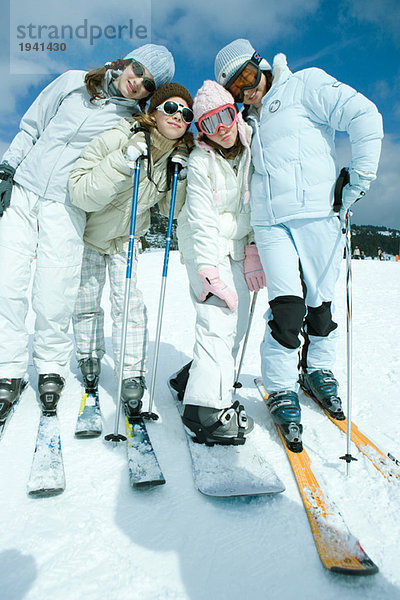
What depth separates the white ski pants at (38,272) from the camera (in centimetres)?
257

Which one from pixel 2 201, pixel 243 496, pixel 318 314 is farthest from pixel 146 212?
pixel 243 496

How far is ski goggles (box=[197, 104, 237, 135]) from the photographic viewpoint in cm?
234

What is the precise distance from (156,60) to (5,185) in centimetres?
135

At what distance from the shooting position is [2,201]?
2.59m

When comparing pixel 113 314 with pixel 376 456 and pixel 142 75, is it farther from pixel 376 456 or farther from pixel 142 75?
pixel 376 456

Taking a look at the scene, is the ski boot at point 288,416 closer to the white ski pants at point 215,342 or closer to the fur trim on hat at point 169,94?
the white ski pants at point 215,342

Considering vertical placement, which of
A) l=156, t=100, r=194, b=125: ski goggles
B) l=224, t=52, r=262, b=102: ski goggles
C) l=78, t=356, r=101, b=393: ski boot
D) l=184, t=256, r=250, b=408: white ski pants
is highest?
l=224, t=52, r=262, b=102: ski goggles

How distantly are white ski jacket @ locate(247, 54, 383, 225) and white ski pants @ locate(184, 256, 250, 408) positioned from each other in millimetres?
451

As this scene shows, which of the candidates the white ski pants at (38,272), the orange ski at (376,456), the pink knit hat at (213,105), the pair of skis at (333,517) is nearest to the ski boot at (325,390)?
the orange ski at (376,456)

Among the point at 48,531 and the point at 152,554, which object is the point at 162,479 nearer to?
the point at 152,554

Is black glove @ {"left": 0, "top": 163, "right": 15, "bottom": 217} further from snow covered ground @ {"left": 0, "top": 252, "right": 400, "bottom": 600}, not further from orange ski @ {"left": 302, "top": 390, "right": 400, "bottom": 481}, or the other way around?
orange ski @ {"left": 302, "top": 390, "right": 400, "bottom": 481}

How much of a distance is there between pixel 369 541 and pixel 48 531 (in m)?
1.36

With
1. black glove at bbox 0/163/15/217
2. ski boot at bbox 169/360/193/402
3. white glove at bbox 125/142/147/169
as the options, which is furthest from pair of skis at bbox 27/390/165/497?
white glove at bbox 125/142/147/169

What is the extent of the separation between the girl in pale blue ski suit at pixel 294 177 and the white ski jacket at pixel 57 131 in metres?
0.89
